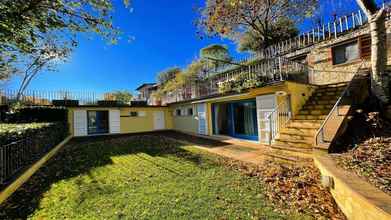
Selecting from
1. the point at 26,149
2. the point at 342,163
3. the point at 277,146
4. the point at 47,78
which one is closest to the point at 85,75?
the point at 47,78

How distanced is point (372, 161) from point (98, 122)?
55.2 ft

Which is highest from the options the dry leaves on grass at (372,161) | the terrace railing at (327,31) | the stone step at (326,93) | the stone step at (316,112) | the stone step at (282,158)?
the terrace railing at (327,31)

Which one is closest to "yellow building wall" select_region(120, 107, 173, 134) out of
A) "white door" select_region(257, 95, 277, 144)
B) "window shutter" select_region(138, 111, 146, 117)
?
"window shutter" select_region(138, 111, 146, 117)

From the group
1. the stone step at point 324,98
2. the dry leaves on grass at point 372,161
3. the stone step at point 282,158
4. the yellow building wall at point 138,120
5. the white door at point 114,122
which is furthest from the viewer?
the yellow building wall at point 138,120

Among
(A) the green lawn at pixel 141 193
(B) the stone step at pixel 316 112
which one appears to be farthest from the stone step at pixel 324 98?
(A) the green lawn at pixel 141 193

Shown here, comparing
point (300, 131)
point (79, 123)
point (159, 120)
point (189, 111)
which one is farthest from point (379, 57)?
point (79, 123)

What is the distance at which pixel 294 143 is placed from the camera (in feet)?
19.6

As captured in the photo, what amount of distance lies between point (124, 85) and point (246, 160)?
27849 mm

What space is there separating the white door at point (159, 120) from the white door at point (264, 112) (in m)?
10.7

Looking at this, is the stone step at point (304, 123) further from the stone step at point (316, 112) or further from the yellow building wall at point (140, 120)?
the yellow building wall at point (140, 120)

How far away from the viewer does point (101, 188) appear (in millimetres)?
4496

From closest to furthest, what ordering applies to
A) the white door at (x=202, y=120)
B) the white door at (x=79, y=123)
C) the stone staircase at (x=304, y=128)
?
the stone staircase at (x=304, y=128) → the white door at (x=202, y=120) → the white door at (x=79, y=123)

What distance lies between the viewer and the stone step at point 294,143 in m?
5.62

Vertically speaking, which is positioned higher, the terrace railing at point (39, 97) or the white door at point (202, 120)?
the terrace railing at point (39, 97)
